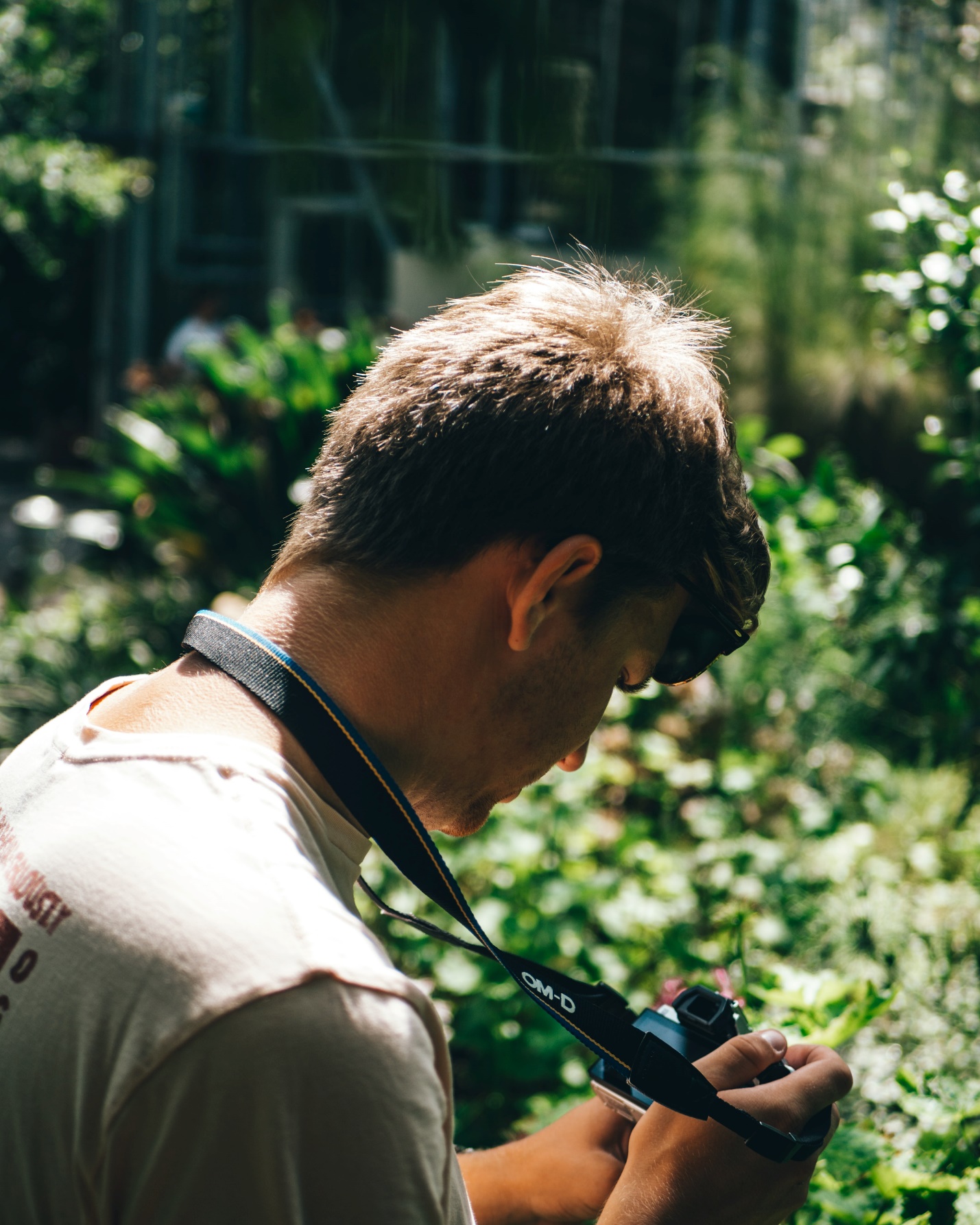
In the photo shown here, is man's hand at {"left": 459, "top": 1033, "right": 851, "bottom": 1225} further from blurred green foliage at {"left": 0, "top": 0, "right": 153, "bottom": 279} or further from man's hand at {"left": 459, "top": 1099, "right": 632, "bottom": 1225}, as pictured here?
blurred green foliage at {"left": 0, "top": 0, "right": 153, "bottom": 279}

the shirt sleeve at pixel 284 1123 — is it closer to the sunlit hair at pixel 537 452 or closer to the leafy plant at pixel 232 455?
the sunlit hair at pixel 537 452

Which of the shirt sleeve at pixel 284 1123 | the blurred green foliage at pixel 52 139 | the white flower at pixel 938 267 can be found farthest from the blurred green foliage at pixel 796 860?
the blurred green foliage at pixel 52 139

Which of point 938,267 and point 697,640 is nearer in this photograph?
point 697,640

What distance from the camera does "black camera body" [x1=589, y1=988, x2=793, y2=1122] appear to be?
1.27 metres

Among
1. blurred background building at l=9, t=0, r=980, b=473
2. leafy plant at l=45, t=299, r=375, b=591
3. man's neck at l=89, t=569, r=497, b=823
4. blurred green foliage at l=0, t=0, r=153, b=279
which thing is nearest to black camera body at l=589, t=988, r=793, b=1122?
man's neck at l=89, t=569, r=497, b=823

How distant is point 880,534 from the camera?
244cm

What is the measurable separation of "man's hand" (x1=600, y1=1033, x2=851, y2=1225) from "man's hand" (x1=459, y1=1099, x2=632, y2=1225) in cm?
23

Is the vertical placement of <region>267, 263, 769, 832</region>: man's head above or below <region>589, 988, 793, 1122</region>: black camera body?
above

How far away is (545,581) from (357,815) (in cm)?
28

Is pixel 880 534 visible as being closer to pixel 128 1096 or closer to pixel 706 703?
pixel 706 703

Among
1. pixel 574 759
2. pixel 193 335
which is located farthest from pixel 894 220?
pixel 193 335

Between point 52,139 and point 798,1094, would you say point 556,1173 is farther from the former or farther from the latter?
point 52,139

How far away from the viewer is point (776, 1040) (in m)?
1.20

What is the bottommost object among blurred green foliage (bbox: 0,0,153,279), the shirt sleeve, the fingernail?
the fingernail
